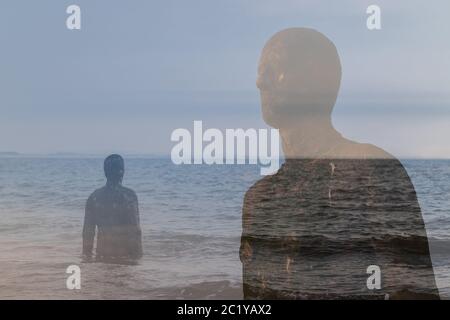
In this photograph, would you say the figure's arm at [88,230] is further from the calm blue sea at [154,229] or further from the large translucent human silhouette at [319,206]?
the large translucent human silhouette at [319,206]

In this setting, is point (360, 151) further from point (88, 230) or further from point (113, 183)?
point (88, 230)

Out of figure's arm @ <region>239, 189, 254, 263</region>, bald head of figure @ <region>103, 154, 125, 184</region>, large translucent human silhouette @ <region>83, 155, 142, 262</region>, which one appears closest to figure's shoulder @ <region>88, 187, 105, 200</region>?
large translucent human silhouette @ <region>83, 155, 142, 262</region>

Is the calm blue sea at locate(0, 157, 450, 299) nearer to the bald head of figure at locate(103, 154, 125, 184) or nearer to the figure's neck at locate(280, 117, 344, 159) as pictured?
the bald head of figure at locate(103, 154, 125, 184)

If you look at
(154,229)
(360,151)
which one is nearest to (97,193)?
(154,229)

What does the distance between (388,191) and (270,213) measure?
1.89ft

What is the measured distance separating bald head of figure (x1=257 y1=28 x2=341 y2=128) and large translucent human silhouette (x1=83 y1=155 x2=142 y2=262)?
2.55 feet

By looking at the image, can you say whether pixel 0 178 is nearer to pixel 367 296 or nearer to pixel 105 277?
pixel 105 277

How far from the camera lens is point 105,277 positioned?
9.87ft

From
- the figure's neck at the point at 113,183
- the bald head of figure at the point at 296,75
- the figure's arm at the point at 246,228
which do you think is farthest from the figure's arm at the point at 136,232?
the bald head of figure at the point at 296,75

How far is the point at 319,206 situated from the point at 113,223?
3.39ft

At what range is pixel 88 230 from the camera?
3.15m

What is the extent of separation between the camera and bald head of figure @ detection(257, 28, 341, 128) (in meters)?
3.05
